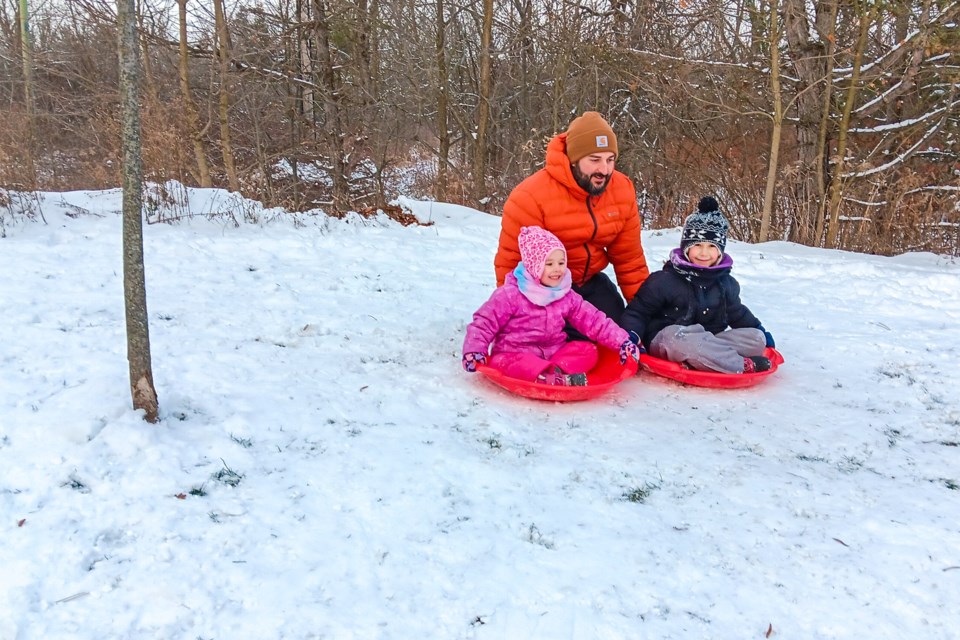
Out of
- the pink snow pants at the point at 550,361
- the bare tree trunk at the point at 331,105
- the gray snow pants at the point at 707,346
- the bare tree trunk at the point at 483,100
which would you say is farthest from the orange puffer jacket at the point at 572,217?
the bare tree trunk at the point at 483,100

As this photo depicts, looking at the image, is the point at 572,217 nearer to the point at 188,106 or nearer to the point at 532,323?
the point at 532,323

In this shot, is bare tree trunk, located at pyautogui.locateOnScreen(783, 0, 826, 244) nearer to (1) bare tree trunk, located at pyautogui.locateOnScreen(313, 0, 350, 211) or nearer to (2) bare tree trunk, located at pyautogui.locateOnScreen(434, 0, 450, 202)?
(2) bare tree trunk, located at pyautogui.locateOnScreen(434, 0, 450, 202)

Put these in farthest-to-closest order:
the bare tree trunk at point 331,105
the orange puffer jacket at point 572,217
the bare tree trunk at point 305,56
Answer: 1. the bare tree trunk at point 305,56
2. the bare tree trunk at point 331,105
3. the orange puffer jacket at point 572,217

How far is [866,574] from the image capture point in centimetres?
182

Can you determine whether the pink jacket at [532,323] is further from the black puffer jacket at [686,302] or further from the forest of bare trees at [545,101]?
the forest of bare trees at [545,101]

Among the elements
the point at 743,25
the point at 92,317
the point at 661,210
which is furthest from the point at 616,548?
the point at 661,210

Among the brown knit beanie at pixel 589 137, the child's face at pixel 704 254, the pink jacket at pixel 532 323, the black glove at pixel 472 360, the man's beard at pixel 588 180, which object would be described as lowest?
the black glove at pixel 472 360

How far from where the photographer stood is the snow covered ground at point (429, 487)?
1.65 metres

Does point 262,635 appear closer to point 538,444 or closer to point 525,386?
point 538,444

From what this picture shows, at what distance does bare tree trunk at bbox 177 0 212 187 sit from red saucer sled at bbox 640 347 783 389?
26.4 feet

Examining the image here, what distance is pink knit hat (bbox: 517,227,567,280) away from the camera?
314 cm

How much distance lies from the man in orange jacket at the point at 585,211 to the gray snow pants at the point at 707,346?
0.40 m

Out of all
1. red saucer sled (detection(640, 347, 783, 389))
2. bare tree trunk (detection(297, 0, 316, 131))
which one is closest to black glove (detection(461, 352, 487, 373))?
red saucer sled (detection(640, 347, 783, 389))

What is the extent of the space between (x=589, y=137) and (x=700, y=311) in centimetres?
112
